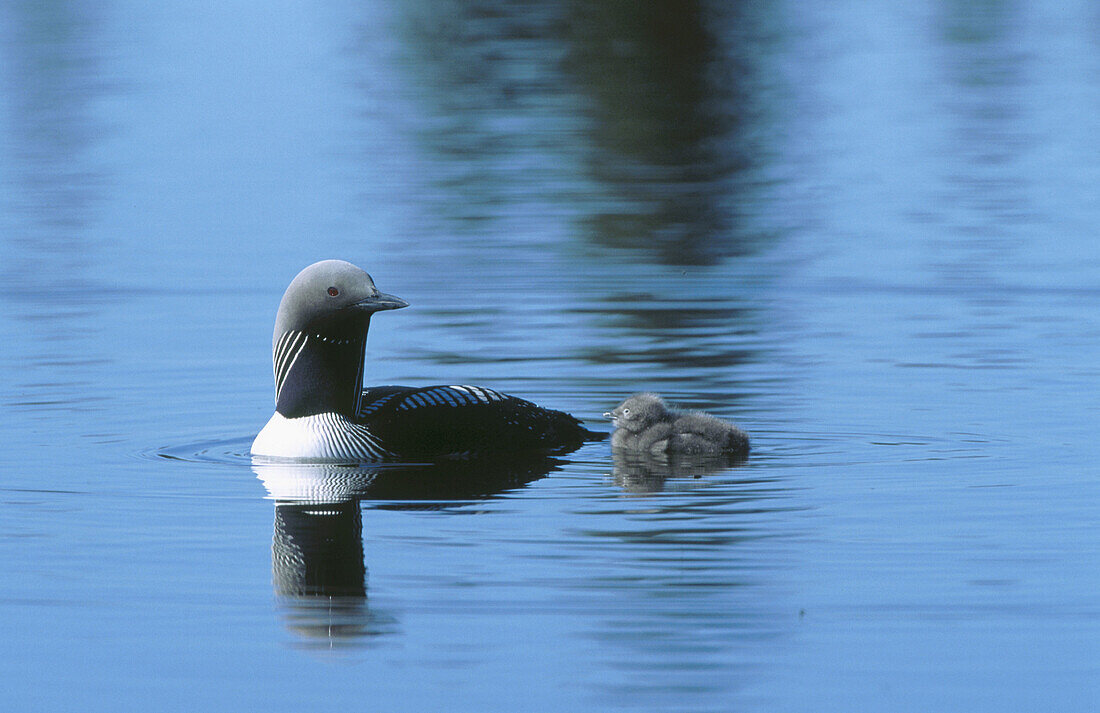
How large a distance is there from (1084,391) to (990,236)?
5210 mm

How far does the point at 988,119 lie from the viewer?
857 inches

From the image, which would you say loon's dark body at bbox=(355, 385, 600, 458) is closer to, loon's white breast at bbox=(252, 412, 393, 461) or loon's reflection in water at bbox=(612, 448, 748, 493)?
loon's white breast at bbox=(252, 412, 393, 461)

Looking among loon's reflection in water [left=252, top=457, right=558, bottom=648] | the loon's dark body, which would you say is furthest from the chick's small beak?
loon's reflection in water [left=252, top=457, right=558, bottom=648]

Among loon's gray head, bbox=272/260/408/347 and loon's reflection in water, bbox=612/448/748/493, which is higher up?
loon's gray head, bbox=272/260/408/347

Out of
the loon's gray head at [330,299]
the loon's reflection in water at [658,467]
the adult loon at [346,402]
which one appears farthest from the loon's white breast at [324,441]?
the loon's reflection in water at [658,467]

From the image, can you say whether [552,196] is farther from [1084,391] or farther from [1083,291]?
[1084,391]

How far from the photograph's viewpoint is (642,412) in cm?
801

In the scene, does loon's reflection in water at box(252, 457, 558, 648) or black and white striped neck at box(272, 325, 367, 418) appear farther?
black and white striped neck at box(272, 325, 367, 418)

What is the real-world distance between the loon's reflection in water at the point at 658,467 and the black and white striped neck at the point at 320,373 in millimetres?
1161

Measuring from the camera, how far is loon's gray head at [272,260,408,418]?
25.3ft

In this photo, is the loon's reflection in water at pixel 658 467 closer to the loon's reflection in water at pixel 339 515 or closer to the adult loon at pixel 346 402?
the loon's reflection in water at pixel 339 515

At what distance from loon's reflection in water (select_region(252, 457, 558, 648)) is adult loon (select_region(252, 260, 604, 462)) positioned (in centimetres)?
10

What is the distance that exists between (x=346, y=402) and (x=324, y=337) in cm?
29

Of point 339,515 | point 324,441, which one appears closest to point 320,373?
point 324,441
